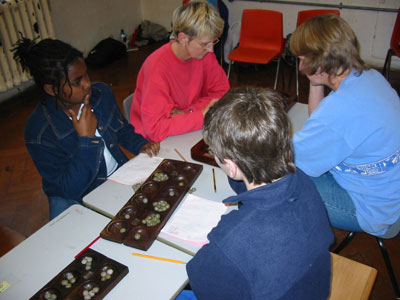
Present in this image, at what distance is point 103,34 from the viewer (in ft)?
18.0

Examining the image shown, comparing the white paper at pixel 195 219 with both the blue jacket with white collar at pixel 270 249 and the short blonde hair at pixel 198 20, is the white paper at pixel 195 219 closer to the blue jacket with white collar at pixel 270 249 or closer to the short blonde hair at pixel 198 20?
the blue jacket with white collar at pixel 270 249

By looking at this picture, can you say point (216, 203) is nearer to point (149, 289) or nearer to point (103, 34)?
point (149, 289)

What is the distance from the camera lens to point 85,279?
1.03 m

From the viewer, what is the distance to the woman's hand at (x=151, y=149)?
1666 millimetres

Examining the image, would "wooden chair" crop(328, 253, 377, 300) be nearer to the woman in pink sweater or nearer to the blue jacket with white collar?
the blue jacket with white collar

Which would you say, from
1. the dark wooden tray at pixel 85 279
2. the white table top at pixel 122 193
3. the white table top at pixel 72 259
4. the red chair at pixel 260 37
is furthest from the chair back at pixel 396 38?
the dark wooden tray at pixel 85 279

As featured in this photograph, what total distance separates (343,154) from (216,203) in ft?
1.86

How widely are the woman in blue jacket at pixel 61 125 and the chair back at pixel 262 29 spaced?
2.84m

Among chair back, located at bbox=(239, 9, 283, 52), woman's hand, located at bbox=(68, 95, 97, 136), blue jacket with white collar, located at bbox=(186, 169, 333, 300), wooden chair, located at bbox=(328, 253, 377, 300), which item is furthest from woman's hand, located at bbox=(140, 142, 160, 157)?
chair back, located at bbox=(239, 9, 283, 52)

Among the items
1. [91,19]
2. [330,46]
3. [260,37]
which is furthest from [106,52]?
[330,46]

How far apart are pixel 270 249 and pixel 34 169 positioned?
2741 mm

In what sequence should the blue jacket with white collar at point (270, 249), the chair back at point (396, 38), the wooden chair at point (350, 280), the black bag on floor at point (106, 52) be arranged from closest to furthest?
the blue jacket with white collar at point (270, 249) → the wooden chair at point (350, 280) → the chair back at point (396, 38) → the black bag on floor at point (106, 52)

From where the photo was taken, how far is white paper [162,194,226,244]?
119cm

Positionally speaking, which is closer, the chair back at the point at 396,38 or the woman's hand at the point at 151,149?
the woman's hand at the point at 151,149
